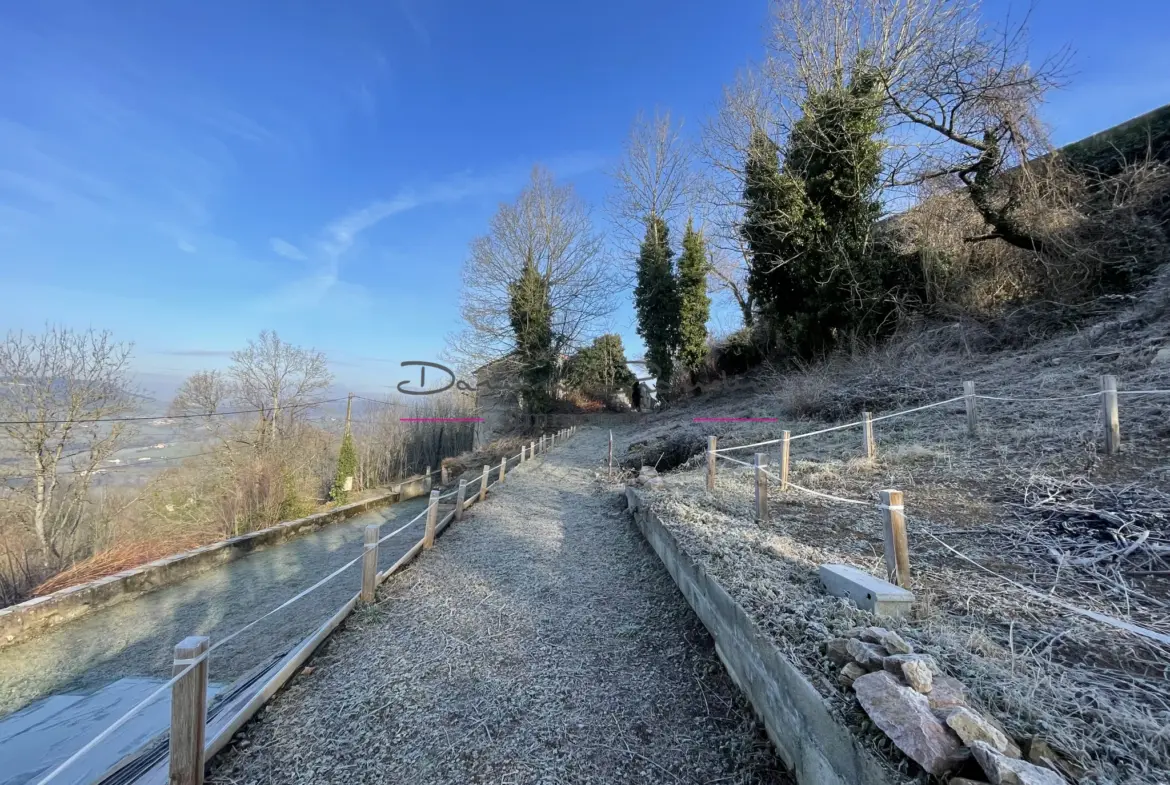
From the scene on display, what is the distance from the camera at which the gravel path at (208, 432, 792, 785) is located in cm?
220

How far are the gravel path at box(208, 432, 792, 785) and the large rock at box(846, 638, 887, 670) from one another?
0.63 m

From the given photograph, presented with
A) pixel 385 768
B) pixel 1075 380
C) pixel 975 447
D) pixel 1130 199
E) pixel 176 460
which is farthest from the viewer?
pixel 176 460

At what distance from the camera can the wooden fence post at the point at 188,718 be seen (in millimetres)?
2061

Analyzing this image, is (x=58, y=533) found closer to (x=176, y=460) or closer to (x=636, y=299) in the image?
(x=176, y=460)

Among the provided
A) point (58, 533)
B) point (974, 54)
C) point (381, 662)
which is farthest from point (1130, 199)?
point (58, 533)

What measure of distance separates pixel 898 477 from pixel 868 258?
8.86m

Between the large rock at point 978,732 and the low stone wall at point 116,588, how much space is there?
9746 millimetres

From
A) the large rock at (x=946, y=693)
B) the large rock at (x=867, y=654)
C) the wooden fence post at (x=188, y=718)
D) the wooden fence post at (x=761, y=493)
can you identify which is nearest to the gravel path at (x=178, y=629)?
the wooden fence post at (x=188, y=718)

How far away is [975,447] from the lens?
197 inches

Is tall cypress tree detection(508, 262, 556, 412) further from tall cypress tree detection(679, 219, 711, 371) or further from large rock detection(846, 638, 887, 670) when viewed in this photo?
large rock detection(846, 638, 887, 670)

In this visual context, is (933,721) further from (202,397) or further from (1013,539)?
(202,397)

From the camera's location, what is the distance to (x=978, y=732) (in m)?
1.31

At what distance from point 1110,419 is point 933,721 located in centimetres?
434

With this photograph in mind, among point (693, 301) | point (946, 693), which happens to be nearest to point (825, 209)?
point (693, 301)
